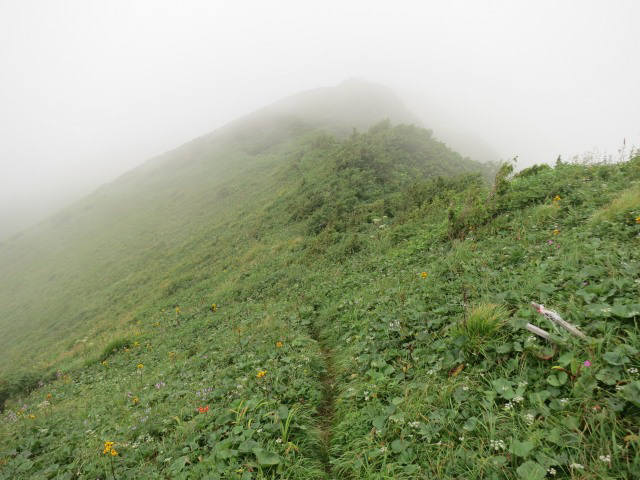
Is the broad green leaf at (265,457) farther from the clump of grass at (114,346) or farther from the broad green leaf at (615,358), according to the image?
the clump of grass at (114,346)

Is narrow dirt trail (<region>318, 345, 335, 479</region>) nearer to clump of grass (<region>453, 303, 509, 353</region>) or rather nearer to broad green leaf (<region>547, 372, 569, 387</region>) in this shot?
clump of grass (<region>453, 303, 509, 353</region>)

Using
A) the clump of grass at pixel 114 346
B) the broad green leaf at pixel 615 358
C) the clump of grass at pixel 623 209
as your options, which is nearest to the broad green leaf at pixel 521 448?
the broad green leaf at pixel 615 358

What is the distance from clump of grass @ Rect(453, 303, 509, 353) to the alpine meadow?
0.02m

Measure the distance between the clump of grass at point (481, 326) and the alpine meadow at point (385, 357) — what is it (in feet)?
0.07

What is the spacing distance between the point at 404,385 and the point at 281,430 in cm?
159

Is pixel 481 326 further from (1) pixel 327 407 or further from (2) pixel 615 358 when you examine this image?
(1) pixel 327 407

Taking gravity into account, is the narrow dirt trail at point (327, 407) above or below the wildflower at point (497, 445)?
below

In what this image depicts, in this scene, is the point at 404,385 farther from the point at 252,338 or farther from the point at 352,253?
the point at 352,253

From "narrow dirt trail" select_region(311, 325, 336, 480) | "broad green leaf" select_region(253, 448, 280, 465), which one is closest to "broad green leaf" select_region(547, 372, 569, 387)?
"narrow dirt trail" select_region(311, 325, 336, 480)

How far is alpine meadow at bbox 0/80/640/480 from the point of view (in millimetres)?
2723

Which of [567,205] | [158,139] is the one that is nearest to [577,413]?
[567,205]

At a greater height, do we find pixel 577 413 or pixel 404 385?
pixel 577 413

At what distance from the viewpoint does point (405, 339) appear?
15.2ft

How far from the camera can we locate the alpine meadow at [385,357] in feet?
8.93
